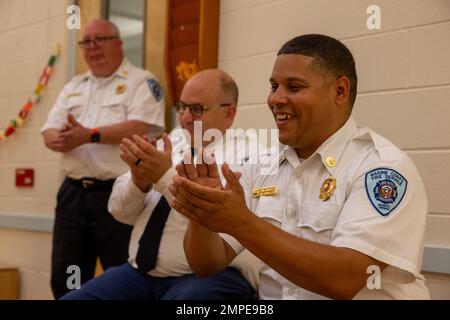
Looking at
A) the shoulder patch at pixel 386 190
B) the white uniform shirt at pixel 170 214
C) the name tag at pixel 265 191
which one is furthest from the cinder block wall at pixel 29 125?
Result: the shoulder patch at pixel 386 190

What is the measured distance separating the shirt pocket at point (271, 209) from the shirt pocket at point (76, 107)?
1.42 m

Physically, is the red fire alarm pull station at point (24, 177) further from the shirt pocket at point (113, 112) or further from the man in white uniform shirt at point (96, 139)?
the shirt pocket at point (113, 112)

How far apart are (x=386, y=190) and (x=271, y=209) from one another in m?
0.31

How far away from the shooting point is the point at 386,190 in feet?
3.82

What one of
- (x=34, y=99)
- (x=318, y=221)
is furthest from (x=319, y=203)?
(x=34, y=99)

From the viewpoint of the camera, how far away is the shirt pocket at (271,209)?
4.46ft

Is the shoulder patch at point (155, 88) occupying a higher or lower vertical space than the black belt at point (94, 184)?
higher

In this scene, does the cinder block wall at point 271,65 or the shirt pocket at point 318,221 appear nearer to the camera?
the shirt pocket at point 318,221

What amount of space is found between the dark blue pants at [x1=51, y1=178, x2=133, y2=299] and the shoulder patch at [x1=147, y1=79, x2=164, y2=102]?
0.42 metres

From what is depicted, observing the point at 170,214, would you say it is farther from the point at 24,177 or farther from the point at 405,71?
the point at 24,177

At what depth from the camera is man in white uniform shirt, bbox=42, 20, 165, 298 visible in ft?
7.82

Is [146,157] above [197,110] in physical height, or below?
below

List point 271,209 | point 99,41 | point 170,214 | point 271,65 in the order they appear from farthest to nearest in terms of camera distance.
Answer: point 99,41 < point 271,65 < point 170,214 < point 271,209

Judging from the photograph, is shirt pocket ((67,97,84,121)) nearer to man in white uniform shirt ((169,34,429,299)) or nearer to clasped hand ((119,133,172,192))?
clasped hand ((119,133,172,192))
